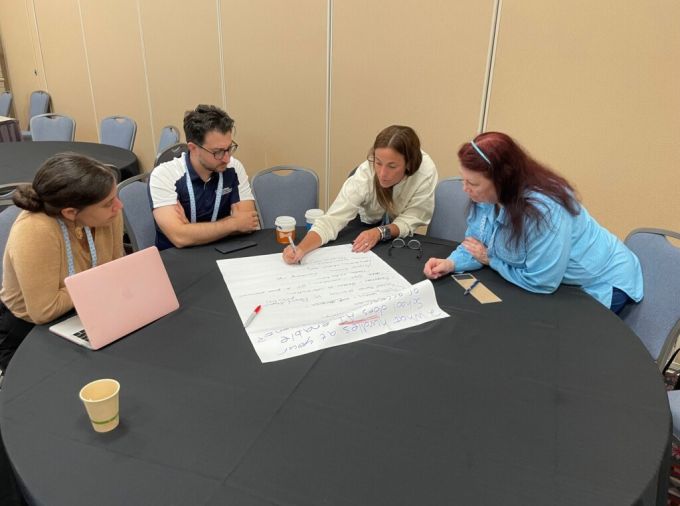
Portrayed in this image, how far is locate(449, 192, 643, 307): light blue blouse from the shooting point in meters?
1.58

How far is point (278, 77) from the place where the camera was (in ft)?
12.1

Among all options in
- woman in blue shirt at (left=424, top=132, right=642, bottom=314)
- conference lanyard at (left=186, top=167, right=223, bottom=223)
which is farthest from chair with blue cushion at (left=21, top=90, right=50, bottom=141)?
woman in blue shirt at (left=424, top=132, right=642, bottom=314)

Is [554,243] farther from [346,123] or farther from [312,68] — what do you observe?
[312,68]

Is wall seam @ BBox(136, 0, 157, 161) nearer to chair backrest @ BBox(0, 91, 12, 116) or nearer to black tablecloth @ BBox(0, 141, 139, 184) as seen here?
black tablecloth @ BBox(0, 141, 139, 184)

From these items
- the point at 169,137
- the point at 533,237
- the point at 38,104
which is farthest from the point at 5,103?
the point at 533,237

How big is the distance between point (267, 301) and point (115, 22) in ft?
13.9

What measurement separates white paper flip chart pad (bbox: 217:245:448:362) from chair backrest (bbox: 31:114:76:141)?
373 cm

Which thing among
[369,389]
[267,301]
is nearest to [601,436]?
[369,389]

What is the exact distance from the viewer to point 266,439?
98cm

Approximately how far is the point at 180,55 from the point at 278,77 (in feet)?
3.59

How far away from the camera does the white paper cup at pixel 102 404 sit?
0.95 metres

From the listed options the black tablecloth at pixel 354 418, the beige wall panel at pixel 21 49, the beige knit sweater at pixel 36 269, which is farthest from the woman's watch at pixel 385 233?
the beige wall panel at pixel 21 49

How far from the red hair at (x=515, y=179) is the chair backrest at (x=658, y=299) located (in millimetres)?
443

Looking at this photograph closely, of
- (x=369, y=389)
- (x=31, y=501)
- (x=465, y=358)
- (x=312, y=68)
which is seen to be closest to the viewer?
(x=31, y=501)
